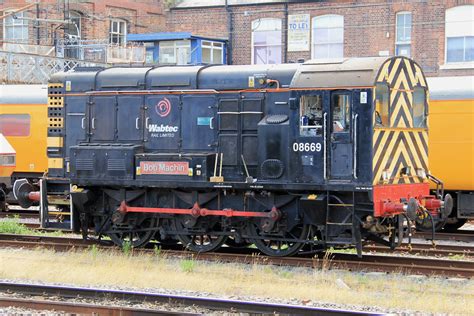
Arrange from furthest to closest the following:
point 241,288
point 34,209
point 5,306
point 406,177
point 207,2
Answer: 1. point 207,2
2. point 34,209
3. point 406,177
4. point 241,288
5. point 5,306

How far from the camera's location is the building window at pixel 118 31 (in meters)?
44.4

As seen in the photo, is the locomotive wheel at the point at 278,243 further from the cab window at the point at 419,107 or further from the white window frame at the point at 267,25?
→ the white window frame at the point at 267,25

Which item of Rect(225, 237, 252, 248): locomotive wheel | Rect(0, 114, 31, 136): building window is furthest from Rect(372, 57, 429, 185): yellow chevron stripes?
Rect(0, 114, 31, 136): building window

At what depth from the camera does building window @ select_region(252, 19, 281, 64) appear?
41.8m

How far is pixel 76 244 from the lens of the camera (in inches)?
650

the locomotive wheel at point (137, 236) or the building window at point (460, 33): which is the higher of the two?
the building window at point (460, 33)

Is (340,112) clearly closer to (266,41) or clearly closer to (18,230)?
(18,230)

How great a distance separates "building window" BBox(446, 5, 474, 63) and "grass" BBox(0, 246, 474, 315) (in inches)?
1032

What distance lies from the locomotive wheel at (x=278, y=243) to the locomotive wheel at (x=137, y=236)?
6.68ft

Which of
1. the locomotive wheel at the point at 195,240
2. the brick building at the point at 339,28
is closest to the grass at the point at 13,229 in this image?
the locomotive wheel at the point at 195,240

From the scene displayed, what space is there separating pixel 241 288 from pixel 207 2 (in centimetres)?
3354

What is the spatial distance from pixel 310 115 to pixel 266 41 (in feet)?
93.3

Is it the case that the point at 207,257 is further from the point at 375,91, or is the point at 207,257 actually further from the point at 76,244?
the point at 375,91

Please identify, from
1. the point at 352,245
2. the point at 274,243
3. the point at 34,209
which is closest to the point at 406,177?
the point at 352,245
